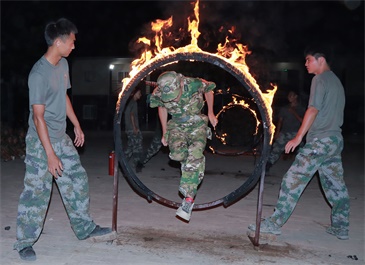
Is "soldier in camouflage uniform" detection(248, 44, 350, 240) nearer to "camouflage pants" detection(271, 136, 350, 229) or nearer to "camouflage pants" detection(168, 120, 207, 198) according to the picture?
"camouflage pants" detection(271, 136, 350, 229)

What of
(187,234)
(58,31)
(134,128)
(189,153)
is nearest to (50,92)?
(58,31)

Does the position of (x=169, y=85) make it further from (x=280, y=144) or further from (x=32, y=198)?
(x=280, y=144)

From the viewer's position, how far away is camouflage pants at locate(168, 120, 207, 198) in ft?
16.5

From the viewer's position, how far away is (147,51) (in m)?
5.05

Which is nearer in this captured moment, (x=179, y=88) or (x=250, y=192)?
(x=179, y=88)

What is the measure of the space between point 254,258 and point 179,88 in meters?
1.91

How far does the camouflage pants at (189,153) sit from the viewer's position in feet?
16.5

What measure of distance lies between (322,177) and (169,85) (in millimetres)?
2103

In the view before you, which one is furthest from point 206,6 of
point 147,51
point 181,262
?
point 181,262

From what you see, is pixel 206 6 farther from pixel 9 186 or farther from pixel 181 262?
pixel 181 262

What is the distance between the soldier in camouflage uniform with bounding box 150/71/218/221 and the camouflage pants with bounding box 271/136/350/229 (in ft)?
3.22

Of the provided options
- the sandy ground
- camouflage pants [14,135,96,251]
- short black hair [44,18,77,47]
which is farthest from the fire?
the sandy ground

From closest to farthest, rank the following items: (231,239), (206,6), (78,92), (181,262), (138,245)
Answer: (181,262) → (138,245) → (231,239) → (206,6) → (78,92)

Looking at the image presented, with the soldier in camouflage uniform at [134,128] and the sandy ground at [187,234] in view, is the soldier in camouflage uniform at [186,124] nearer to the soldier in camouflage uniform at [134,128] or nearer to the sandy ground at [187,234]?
the sandy ground at [187,234]
